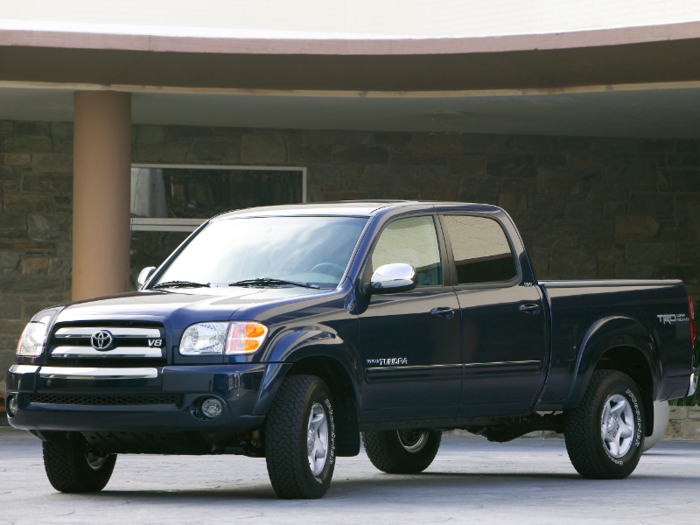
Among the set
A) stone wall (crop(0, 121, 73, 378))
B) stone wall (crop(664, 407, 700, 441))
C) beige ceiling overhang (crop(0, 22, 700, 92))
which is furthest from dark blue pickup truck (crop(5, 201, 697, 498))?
stone wall (crop(0, 121, 73, 378))

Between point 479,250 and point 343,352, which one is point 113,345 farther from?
point 479,250

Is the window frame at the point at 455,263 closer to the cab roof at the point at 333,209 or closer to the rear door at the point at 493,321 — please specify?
the rear door at the point at 493,321

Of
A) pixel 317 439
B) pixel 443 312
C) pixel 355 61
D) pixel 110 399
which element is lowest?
pixel 317 439

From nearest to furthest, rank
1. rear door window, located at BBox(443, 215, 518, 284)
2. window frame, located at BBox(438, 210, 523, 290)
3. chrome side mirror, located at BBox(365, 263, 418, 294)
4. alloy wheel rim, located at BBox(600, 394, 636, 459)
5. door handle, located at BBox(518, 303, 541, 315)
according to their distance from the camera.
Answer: chrome side mirror, located at BBox(365, 263, 418, 294), window frame, located at BBox(438, 210, 523, 290), rear door window, located at BBox(443, 215, 518, 284), door handle, located at BBox(518, 303, 541, 315), alloy wheel rim, located at BBox(600, 394, 636, 459)

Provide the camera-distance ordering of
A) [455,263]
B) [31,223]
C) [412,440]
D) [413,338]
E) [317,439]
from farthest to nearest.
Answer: [31,223], [412,440], [455,263], [413,338], [317,439]

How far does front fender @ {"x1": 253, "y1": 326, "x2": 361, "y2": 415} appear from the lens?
7012mm

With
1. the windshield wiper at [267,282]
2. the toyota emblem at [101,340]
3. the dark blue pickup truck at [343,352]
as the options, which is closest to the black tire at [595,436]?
the dark blue pickup truck at [343,352]

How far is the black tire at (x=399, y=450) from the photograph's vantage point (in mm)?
9789

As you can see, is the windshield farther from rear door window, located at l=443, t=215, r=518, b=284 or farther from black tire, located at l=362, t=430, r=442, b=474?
black tire, located at l=362, t=430, r=442, b=474

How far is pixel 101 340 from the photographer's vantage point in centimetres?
712

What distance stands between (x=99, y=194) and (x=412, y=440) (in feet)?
18.2

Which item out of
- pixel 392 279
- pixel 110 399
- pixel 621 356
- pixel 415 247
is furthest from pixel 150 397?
pixel 621 356

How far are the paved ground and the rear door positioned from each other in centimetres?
66

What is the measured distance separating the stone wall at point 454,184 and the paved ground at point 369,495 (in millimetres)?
5599
